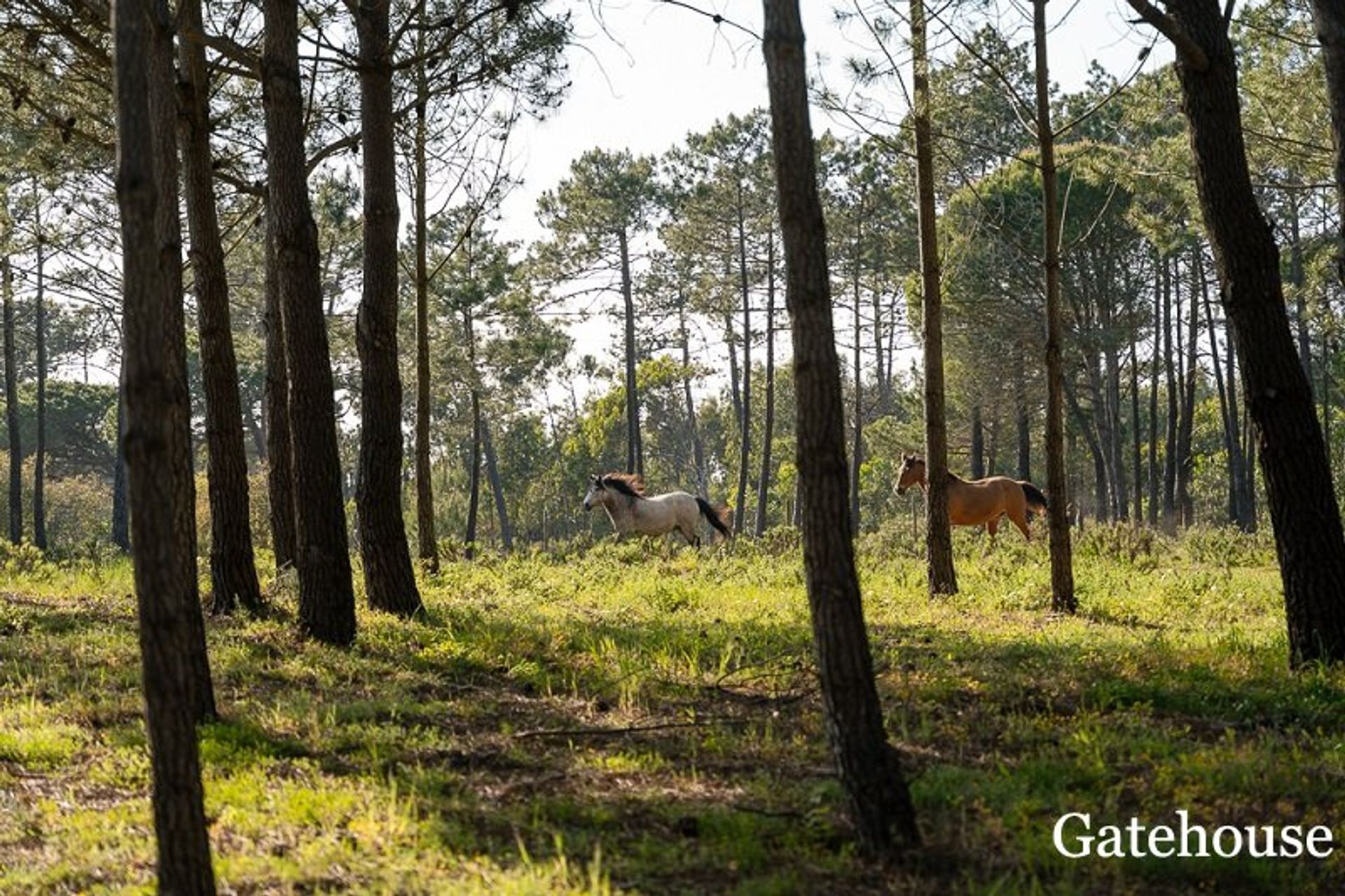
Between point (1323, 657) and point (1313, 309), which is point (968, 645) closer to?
point (1323, 657)

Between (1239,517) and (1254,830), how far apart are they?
121ft

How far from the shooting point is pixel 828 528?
17.4 ft

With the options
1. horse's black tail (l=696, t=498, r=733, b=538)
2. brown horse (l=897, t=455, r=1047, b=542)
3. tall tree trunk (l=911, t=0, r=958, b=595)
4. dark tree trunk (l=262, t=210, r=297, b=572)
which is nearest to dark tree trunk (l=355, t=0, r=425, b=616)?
dark tree trunk (l=262, t=210, r=297, b=572)

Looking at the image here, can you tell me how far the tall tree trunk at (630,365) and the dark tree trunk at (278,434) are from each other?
27.9 meters

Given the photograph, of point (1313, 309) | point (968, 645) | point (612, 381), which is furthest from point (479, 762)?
point (612, 381)

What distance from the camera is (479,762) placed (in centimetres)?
690

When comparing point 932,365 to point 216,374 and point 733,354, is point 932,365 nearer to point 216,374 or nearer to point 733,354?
point 216,374

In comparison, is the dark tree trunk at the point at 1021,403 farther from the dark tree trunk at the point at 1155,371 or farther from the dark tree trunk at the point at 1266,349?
the dark tree trunk at the point at 1266,349

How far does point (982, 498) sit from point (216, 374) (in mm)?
13748

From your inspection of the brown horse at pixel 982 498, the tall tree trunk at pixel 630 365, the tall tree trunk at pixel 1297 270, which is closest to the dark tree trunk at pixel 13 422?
the tall tree trunk at pixel 630 365

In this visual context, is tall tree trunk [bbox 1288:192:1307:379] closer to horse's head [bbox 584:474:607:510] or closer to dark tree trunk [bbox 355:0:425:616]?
horse's head [bbox 584:474:607:510]

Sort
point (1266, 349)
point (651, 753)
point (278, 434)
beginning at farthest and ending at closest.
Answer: point (278, 434) < point (1266, 349) < point (651, 753)

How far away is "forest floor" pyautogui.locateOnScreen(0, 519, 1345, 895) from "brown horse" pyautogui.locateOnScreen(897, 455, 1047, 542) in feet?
31.2

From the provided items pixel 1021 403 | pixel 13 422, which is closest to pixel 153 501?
pixel 13 422
